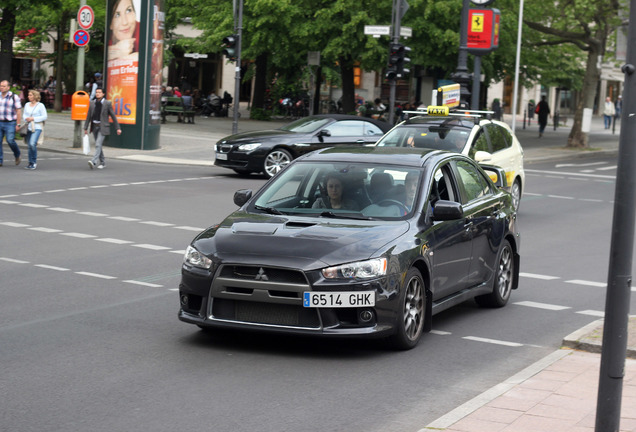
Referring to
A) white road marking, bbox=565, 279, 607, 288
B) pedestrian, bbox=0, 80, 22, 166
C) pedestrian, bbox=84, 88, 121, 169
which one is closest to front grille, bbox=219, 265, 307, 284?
white road marking, bbox=565, 279, 607, 288

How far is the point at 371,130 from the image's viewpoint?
24.8 m

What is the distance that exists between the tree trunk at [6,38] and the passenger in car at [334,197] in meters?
25.0

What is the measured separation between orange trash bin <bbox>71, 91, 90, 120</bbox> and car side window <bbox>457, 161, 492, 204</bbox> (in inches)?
773

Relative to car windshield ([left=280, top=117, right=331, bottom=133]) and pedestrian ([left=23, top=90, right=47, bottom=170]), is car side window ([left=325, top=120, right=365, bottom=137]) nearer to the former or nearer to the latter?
car windshield ([left=280, top=117, right=331, bottom=133])

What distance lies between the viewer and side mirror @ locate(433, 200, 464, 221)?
8328 millimetres

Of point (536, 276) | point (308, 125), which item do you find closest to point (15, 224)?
point (536, 276)

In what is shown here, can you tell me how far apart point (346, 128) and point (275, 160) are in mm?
1914

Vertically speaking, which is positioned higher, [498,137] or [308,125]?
[498,137]

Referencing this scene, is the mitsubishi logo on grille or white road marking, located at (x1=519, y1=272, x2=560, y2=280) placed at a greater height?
the mitsubishi logo on grille

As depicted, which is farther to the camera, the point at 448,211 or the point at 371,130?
the point at 371,130

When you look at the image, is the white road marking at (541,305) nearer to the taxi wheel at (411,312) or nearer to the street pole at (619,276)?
the taxi wheel at (411,312)

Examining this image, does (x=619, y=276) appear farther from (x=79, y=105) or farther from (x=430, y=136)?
(x=79, y=105)

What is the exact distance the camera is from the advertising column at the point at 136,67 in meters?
29.4

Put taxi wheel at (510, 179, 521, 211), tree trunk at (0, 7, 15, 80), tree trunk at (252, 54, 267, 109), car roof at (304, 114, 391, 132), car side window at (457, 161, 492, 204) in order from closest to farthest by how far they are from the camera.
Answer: car side window at (457, 161, 492, 204)
taxi wheel at (510, 179, 521, 211)
car roof at (304, 114, 391, 132)
tree trunk at (0, 7, 15, 80)
tree trunk at (252, 54, 267, 109)
